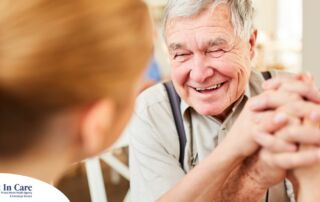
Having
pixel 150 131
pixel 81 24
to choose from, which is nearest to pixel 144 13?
pixel 81 24

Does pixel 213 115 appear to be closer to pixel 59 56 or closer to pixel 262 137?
pixel 262 137

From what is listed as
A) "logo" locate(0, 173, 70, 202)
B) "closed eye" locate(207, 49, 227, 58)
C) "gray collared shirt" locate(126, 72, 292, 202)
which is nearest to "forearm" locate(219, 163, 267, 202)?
"gray collared shirt" locate(126, 72, 292, 202)

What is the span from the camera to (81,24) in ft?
2.00

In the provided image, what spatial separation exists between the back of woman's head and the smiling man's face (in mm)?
181

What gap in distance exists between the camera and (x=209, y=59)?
851mm

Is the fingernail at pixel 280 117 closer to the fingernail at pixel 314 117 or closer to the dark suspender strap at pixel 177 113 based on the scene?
the fingernail at pixel 314 117

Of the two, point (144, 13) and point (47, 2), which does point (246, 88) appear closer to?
point (144, 13)

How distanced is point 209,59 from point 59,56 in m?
0.34

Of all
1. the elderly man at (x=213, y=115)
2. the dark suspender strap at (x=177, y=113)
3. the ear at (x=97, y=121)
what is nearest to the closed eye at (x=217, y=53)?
the elderly man at (x=213, y=115)

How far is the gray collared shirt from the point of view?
35.6 inches

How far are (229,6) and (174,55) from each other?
0.44 ft

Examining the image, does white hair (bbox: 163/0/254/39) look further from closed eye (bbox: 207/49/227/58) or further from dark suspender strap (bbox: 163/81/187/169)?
dark suspender strap (bbox: 163/81/187/169)

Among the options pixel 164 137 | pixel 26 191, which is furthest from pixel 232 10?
pixel 26 191

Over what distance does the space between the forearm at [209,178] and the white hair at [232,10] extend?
22 cm
